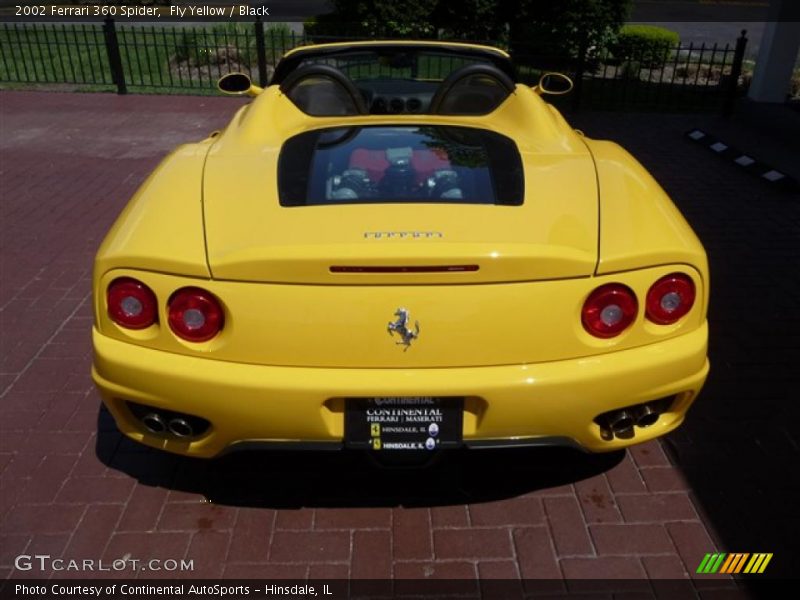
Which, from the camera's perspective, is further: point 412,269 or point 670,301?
point 670,301

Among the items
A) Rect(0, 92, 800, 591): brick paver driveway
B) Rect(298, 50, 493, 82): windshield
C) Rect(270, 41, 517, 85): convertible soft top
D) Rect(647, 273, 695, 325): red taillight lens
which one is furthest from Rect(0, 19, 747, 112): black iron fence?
Rect(647, 273, 695, 325): red taillight lens

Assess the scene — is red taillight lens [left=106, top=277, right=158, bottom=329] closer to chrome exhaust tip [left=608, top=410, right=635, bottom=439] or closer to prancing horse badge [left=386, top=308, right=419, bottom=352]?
prancing horse badge [left=386, top=308, right=419, bottom=352]

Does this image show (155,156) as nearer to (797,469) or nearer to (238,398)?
(238,398)

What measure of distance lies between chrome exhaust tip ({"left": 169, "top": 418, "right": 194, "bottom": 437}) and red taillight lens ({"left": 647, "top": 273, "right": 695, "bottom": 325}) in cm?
157

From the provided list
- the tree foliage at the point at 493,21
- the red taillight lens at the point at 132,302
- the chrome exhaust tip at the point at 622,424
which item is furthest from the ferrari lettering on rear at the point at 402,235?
the tree foliage at the point at 493,21

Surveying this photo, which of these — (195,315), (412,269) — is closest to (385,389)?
(412,269)

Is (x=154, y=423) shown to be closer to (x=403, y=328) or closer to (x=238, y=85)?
(x=403, y=328)

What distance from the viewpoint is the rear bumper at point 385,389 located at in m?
2.23

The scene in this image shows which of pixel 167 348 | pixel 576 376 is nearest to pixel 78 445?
pixel 167 348

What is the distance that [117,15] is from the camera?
21.2 m

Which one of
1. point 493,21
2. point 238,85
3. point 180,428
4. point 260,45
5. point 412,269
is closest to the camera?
point 412,269

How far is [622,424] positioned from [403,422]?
75 cm

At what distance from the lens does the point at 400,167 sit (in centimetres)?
280

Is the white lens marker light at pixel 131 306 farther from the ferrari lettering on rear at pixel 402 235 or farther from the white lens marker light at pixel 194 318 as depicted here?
the ferrari lettering on rear at pixel 402 235
